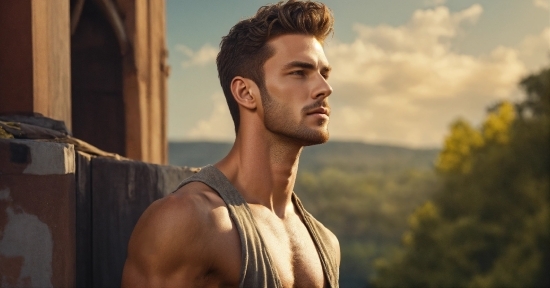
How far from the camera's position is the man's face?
12.8 ft

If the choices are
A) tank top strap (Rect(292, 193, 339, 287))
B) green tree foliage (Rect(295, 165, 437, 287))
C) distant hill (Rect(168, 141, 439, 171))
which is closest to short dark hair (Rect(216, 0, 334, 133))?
tank top strap (Rect(292, 193, 339, 287))

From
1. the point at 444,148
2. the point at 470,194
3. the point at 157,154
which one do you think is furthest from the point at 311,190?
the point at 157,154

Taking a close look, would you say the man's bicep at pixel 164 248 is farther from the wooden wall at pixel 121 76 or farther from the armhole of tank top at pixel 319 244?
the wooden wall at pixel 121 76

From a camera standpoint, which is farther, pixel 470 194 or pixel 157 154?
pixel 470 194

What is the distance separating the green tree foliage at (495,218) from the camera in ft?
67.2

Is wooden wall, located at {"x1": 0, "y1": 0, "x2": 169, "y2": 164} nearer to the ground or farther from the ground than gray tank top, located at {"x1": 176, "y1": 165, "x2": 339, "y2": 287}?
farther from the ground

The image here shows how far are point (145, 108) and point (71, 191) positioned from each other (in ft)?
10.5

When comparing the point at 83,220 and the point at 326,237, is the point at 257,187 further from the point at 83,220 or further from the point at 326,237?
the point at 83,220

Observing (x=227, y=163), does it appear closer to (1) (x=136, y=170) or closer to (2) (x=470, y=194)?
(1) (x=136, y=170)

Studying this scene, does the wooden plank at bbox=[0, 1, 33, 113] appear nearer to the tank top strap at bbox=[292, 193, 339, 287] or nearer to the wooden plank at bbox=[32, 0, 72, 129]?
the wooden plank at bbox=[32, 0, 72, 129]

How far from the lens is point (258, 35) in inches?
158

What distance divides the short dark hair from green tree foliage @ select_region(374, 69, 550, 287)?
16999mm

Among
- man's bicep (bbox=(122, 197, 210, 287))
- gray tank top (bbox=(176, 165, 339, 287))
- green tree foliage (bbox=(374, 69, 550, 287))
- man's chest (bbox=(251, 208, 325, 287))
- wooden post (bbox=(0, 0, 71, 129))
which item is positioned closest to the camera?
man's bicep (bbox=(122, 197, 210, 287))

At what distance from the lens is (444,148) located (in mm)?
30688
